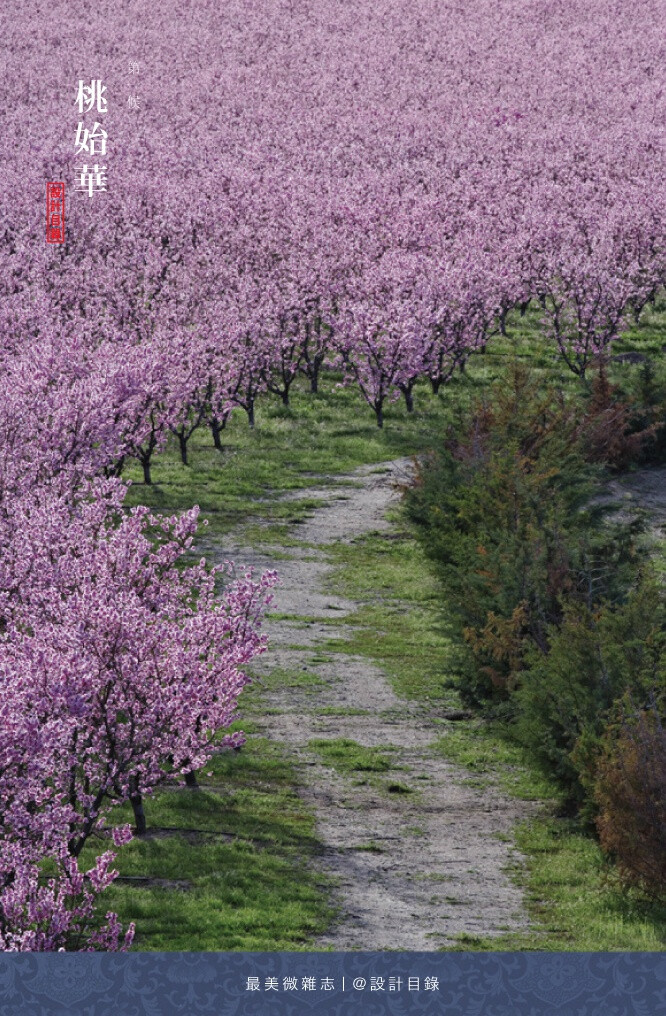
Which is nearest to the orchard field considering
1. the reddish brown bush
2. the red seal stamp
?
the reddish brown bush

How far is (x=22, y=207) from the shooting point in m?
59.9

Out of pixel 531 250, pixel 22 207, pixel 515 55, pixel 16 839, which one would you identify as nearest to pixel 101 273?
pixel 22 207

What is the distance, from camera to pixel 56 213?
58.0 meters

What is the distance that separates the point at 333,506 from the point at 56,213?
23957 millimetres

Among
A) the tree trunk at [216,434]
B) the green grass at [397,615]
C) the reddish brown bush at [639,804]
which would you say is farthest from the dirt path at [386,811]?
the tree trunk at [216,434]

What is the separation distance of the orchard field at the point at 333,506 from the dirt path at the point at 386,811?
0.26 ft

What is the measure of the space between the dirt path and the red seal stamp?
90.6ft

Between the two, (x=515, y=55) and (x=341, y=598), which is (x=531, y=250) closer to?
(x=341, y=598)

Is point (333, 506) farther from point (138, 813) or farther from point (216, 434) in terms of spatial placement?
point (138, 813)

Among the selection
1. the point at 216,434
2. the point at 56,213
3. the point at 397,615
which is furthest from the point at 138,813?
the point at 56,213

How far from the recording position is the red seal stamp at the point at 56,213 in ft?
184

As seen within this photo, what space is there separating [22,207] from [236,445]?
66.6 feet

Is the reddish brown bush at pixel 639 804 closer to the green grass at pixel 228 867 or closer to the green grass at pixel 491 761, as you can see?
the green grass at pixel 491 761

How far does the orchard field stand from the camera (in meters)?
18.2
